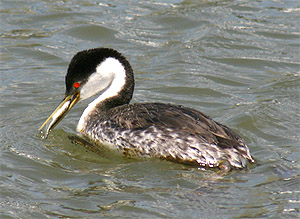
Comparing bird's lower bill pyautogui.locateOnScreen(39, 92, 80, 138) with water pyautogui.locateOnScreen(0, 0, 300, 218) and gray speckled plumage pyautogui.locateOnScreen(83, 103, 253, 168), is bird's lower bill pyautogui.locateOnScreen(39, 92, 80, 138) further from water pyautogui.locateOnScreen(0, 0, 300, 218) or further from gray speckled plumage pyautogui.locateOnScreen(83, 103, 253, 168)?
gray speckled plumage pyautogui.locateOnScreen(83, 103, 253, 168)

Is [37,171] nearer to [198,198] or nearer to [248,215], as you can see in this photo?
[198,198]

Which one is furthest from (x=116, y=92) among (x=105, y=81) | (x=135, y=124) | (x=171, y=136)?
(x=171, y=136)

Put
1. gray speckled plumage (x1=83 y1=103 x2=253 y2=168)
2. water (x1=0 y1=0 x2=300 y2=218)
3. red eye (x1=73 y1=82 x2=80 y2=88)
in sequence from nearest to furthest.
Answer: water (x1=0 y1=0 x2=300 y2=218) → gray speckled plumage (x1=83 y1=103 x2=253 y2=168) → red eye (x1=73 y1=82 x2=80 y2=88)

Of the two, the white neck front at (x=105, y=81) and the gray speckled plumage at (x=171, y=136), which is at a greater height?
the white neck front at (x=105, y=81)

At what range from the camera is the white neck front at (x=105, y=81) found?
313 inches

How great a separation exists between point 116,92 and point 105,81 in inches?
7.9

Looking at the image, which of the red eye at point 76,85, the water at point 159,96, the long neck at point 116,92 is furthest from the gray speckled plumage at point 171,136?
the red eye at point 76,85

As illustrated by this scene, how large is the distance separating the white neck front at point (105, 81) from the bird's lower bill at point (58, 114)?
0.12 m

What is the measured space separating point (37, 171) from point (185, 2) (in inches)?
274

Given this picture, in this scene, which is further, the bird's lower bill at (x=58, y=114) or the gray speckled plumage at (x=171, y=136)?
the bird's lower bill at (x=58, y=114)

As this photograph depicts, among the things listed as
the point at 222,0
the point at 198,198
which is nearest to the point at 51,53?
the point at 222,0

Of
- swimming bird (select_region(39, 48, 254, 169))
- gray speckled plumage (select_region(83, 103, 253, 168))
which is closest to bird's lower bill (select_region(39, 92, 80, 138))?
swimming bird (select_region(39, 48, 254, 169))

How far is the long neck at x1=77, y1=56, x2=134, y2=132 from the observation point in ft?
26.2

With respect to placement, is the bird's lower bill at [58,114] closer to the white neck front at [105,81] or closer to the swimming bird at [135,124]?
the swimming bird at [135,124]
